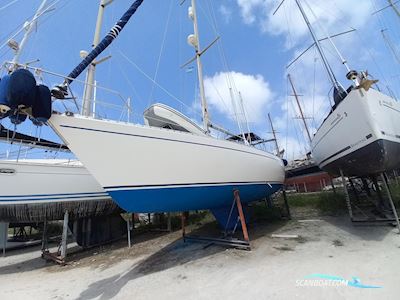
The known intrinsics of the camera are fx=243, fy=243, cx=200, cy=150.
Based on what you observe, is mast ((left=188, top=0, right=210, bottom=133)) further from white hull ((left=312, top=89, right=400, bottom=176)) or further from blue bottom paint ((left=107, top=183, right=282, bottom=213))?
white hull ((left=312, top=89, right=400, bottom=176))

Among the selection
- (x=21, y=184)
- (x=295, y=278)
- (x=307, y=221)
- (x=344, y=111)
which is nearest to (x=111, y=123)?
(x=295, y=278)

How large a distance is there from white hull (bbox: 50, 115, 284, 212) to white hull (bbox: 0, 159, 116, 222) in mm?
4157

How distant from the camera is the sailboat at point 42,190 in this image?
6.77 meters

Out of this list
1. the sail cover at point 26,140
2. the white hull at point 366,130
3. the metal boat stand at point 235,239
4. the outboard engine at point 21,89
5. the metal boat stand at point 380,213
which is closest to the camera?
the outboard engine at point 21,89

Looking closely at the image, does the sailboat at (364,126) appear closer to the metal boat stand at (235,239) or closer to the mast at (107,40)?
the metal boat stand at (235,239)

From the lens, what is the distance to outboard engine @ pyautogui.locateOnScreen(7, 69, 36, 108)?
327 centimetres

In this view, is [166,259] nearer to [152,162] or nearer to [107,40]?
[152,162]

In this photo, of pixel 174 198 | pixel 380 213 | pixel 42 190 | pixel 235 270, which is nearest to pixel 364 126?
pixel 380 213

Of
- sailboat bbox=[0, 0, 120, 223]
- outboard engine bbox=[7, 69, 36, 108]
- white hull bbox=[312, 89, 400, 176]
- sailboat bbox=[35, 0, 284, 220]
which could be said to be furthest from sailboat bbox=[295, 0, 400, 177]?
sailboat bbox=[0, 0, 120, 223]

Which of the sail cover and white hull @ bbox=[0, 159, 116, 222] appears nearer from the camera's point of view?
white hull @ bbox=[0, 159, 116, 222]

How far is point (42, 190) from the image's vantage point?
23.3ft

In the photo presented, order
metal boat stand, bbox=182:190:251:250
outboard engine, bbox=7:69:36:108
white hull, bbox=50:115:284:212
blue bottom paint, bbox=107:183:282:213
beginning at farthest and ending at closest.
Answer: metal boat stand, bbox=182:190:251:250 → blue bottom paint, bbox=107:183:282:213 → white hull, bbox=50:115:284:212 → outboard engine, bbox=7:69:36:108

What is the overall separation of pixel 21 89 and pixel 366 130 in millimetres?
6202

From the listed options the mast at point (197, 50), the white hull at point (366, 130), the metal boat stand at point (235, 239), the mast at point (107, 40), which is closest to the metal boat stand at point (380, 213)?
the white hull at point (366, 130)
